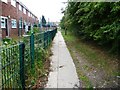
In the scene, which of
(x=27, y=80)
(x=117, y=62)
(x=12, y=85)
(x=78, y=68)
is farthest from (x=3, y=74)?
(x=117, y=62)

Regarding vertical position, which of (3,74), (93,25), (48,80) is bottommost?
(48,80)

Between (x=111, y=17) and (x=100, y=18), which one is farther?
(x=100, y=18)

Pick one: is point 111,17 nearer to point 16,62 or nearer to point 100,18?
point 100,18

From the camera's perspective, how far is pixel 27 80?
594 centimetres

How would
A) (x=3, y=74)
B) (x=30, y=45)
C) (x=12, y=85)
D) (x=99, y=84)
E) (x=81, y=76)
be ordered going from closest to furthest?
(x=3, y=74) → (x=12, y=85) → (x=99, y=84) → (x=30, y=45) → (x=81, y=76)

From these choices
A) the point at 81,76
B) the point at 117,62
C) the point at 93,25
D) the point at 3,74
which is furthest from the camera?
the point at 93,25

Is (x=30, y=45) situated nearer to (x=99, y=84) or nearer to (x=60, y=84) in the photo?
(x=60, y=84)

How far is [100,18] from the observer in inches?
366

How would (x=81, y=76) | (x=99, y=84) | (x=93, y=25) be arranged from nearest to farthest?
(x=99, y=84), (x=81, y=76), (x=93, y=25)

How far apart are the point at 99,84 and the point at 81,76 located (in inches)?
37.7

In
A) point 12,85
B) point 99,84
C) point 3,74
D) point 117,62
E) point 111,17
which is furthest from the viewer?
point 117,62

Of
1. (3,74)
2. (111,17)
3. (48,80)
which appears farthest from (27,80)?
(111,17)

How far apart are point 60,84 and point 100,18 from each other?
4279mm

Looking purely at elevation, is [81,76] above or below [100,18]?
below
